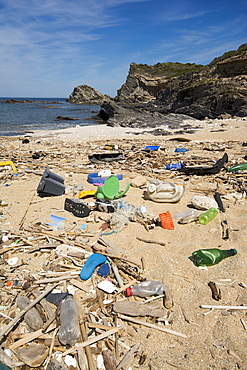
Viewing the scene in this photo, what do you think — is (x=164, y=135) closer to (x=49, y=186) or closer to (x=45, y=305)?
(x=49, y=186)

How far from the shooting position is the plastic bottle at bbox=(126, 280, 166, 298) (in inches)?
108

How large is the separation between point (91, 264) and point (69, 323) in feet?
2.88

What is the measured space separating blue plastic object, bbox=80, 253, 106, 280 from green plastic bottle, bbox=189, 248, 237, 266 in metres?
1.23

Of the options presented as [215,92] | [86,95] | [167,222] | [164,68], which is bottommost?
[167,222]

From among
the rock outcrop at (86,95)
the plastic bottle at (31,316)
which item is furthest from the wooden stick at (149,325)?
the rock outcrop at (86,95)

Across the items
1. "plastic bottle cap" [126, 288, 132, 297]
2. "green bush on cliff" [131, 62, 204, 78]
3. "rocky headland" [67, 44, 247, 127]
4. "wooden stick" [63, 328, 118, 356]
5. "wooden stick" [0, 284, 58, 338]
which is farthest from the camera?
"green bush on cliff" [131, 62, 204, 78]

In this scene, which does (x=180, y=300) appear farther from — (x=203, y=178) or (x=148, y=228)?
(x=203, y=178)

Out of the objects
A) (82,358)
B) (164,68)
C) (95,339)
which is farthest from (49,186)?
(164,68)

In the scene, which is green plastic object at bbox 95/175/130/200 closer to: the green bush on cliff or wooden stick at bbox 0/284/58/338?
wooden stick at bbox 0/284/58/338

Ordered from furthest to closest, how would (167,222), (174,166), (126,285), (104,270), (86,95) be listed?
1. (86,95)
2. (174,166)
3. (167,222)
4. (104,270)
5. (126,285)

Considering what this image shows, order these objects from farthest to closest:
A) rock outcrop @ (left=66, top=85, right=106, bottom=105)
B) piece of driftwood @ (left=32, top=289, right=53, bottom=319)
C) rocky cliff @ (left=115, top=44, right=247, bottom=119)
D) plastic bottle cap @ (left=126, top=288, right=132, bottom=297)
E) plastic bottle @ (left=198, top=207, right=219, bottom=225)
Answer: rock outcrop @ (left=66, top=85, right=106, bottom=105) < rocky cliff @ (left=115, top=44, right=247, bottom=119) < plastic bottle @ (left=198, top=207, right=219, bottom=225) < plastic bottle cap @ (left=126, top=288, right=132, bottom=297) < piece of driftwood @ (left=32, top=289, right=53, bottom=319)

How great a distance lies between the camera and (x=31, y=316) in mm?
2424

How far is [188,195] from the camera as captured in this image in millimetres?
5625

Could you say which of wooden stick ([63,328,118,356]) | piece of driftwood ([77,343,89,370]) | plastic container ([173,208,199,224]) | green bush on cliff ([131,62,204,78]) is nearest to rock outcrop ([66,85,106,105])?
Result: green bush on cliff ([131,62,204,78])
